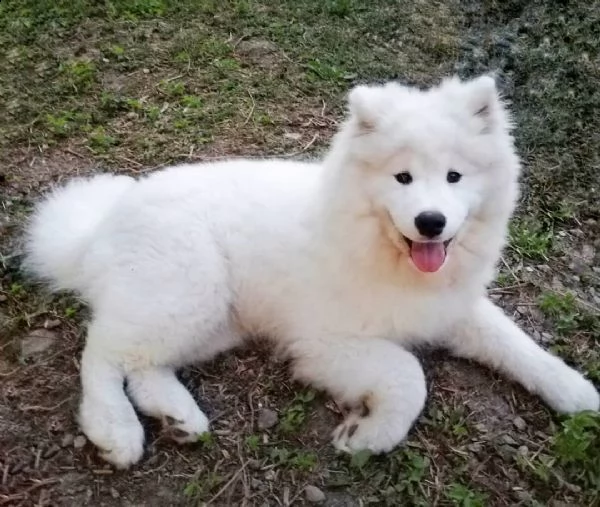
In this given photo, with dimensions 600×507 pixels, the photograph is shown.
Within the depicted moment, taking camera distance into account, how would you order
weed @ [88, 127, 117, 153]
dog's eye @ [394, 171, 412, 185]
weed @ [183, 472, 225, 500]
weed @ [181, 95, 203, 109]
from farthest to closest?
weed @ [181, 95, 203, 109]
weed @ [88, 127, 117, 153]
weed @ [183, 472, 225, 500]
dog's eye @ [394, 171, 412, 185]

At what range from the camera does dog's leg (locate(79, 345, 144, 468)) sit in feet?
9.61

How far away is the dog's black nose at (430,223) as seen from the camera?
2.62 metres

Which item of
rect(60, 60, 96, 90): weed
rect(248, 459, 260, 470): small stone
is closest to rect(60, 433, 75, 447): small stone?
rect(248, 459, 260, 470): small stone

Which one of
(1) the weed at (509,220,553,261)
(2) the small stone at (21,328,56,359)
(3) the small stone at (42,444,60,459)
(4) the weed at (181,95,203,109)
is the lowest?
(3) the small stone at (42,444,60,459)

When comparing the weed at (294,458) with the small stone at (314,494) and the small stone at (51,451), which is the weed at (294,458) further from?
the small stone at (51,451)

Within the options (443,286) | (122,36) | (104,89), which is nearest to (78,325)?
(443,286)

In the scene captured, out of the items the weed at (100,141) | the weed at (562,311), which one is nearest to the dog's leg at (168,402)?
the weed at (562,311)

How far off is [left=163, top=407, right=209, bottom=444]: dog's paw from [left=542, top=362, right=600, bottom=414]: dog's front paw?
1.45 meters

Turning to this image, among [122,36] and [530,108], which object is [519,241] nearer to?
[530,108]

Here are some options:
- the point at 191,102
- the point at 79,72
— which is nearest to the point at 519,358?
the point at 191,102

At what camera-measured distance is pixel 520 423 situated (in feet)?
10.4

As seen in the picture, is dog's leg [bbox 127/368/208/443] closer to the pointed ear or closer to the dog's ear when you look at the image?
the dog's ear

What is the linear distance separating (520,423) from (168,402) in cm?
146

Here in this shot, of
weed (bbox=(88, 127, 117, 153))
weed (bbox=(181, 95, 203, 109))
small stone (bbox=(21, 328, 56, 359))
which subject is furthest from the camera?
weed (bbox=(181, 95, 203, 109))
